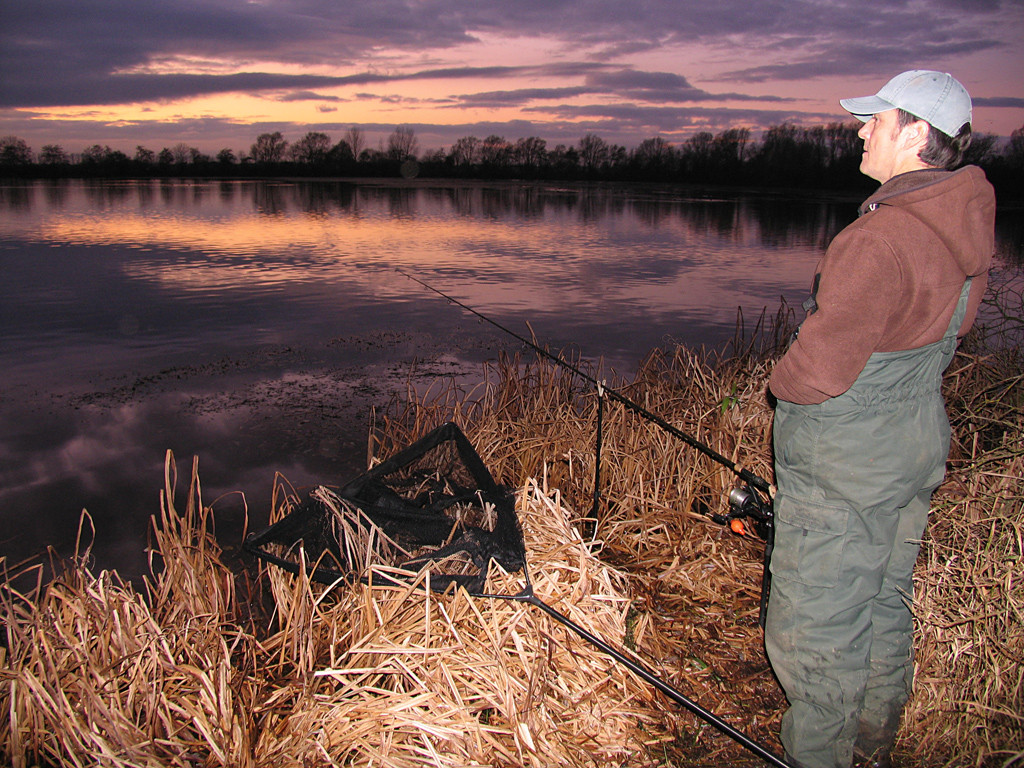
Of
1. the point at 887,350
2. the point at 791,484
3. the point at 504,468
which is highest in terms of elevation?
the point at 887,350

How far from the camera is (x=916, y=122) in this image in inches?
71.6

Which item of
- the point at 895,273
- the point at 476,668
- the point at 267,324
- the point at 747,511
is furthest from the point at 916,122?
the point at 267,324

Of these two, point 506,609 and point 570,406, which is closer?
point 506,609

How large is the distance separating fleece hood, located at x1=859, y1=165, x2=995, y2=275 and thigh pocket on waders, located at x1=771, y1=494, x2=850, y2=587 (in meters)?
0.73

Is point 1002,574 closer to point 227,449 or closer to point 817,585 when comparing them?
point 817,585

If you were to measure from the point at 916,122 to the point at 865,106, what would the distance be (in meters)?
0.15

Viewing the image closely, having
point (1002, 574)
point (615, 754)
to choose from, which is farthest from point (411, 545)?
point (1002, 574)

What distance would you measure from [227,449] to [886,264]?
17.5 feet

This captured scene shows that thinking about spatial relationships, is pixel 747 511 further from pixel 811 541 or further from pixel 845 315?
pixel 845 315

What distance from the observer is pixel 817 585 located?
196 centimetres

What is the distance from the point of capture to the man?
1.75 meters

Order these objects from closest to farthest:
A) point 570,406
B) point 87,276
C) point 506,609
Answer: point 506,609
point 570,406
point 87,276

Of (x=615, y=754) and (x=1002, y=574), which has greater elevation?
(x=1002, y=574)

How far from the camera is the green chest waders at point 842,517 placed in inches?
73.4
